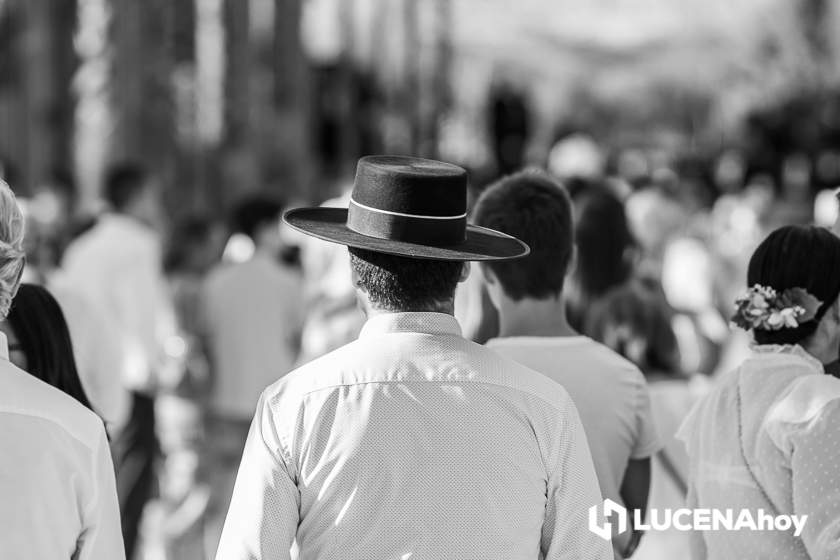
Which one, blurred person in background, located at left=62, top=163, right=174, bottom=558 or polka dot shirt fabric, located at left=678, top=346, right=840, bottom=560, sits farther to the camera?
blurred person in background, located at left=62, top=163, right=174, bottom=558

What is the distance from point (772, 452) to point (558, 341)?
75 centimetres

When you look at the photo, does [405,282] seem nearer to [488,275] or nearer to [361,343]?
[361,343]

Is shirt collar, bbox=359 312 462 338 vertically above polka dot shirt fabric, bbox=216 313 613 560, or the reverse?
shirt collar, bbox=359 312 462 338

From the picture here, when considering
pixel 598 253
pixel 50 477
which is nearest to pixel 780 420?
pixel 50 477

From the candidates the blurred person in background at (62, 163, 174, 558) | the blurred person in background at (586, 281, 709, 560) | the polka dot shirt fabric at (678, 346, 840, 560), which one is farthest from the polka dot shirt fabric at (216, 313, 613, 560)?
the blurred person in background at (62, 163, 174, 558)

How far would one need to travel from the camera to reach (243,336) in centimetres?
798

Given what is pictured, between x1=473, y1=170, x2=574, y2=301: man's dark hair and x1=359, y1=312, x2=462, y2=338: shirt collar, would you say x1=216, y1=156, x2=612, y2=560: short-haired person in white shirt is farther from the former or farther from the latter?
x1=473, y1=170, x2=574, y2=301: man's dark hair

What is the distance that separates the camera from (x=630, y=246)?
5.43 m

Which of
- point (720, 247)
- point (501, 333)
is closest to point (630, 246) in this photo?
point (501, 333)

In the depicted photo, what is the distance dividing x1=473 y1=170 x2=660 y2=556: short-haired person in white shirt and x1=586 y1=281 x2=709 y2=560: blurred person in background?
3.11 ft

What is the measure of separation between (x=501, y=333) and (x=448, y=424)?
1069mm

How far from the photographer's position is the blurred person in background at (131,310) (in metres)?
7.37

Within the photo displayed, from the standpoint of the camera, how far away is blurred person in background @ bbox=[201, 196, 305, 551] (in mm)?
7969

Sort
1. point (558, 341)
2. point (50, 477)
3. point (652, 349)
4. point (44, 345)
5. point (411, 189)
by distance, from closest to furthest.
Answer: point (50, 477), point (411, 189), point (44, 345), point (558, 341), point (652, 349)
